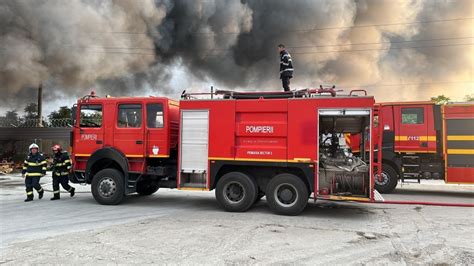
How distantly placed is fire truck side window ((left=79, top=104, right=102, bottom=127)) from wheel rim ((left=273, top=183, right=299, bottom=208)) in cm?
423

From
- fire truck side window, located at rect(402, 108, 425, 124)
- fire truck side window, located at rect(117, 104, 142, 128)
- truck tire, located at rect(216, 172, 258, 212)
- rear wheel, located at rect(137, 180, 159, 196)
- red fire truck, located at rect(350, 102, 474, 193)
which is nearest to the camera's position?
truck tire, located at rect(216, 172, 258, 212)

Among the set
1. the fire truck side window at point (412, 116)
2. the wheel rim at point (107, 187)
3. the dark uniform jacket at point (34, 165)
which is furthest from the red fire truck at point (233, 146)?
the fire truck side window at point (412, 116)

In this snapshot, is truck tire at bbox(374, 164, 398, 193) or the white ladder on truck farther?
truck tire at bbox(374, 164, 398, 193)

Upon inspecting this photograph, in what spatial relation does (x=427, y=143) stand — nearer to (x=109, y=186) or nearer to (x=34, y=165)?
(x=109, y=186)

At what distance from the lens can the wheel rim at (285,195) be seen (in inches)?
277

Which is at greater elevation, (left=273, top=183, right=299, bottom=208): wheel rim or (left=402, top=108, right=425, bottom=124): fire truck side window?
(left=402, top=108, right=425, bottom=124): fire truck side window

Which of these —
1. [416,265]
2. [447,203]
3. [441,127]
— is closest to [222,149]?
[416,265]

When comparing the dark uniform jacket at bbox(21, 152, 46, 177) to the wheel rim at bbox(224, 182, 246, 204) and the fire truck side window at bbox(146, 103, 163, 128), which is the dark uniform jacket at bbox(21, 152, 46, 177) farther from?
the wheel rim at bbox(224, 182, 246, 204)

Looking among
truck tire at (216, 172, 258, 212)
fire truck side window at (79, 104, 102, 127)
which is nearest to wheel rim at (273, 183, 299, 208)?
truck tire at (216, 172, 258, 212)

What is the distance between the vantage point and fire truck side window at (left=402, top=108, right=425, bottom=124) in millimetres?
10375

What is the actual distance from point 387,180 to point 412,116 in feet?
6.33

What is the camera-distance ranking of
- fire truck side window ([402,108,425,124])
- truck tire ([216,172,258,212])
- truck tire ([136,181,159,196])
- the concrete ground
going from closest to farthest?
the concrete ground < truck tire ([216,172,258,212]) < truck tire ([136,181,159,196]) < fire truck side window ([402,108,425,124])

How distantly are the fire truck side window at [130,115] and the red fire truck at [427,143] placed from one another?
535cm

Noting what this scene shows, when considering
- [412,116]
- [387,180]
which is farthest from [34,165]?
[412,116]
